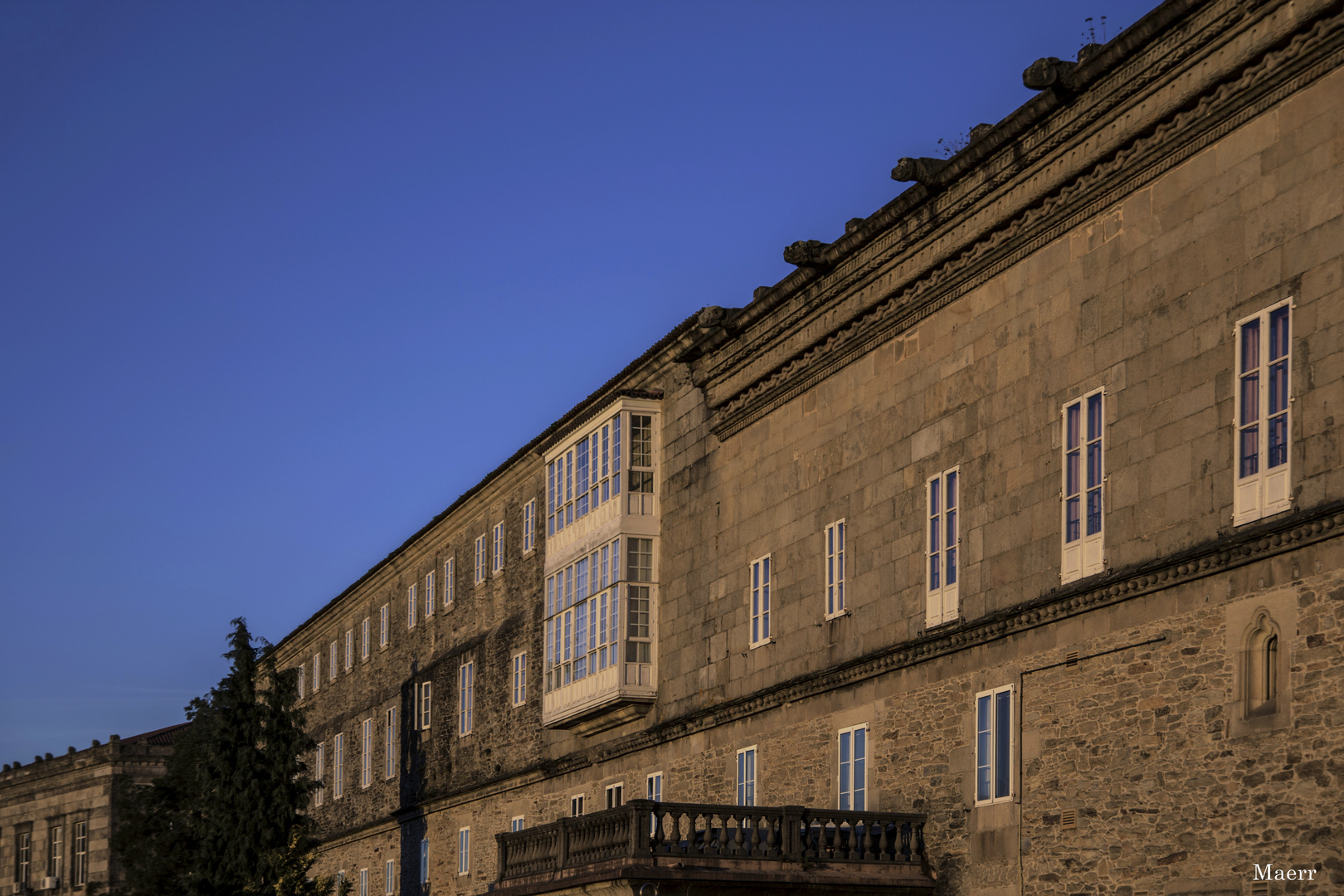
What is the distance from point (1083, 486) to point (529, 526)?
2354 cm

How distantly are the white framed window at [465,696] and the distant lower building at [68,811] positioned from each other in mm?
35609

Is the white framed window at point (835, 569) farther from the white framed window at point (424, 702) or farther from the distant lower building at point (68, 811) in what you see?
the distant lower building at point (68, 811)

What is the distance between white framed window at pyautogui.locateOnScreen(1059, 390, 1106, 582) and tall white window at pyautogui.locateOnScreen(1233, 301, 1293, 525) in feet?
8.83

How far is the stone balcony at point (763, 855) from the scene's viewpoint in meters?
25.3

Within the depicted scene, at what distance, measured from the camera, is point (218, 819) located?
46.5 meters

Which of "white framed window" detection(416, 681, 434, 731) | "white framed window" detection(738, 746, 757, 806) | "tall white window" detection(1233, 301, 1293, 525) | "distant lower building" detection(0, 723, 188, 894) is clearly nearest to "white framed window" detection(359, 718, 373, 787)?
"white framed window" detection(416, 681, 434, 731)

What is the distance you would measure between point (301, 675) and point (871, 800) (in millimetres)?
45559

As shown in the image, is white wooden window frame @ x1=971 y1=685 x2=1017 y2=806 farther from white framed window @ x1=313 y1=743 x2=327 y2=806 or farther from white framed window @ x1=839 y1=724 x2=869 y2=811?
white framed window @ x1=313 y1=743 x2=327 y2=806

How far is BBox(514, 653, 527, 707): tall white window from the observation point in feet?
145

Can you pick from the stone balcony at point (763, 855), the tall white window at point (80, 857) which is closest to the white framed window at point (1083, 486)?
the stone balcony at point (763, 855)

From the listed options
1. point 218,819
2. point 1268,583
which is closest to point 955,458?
point 1268,583

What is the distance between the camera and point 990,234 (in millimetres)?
25859

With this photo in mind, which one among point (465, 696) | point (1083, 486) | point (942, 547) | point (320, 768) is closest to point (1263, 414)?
point (1083, 486)

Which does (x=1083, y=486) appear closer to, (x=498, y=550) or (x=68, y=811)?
(x=498, y=550)
